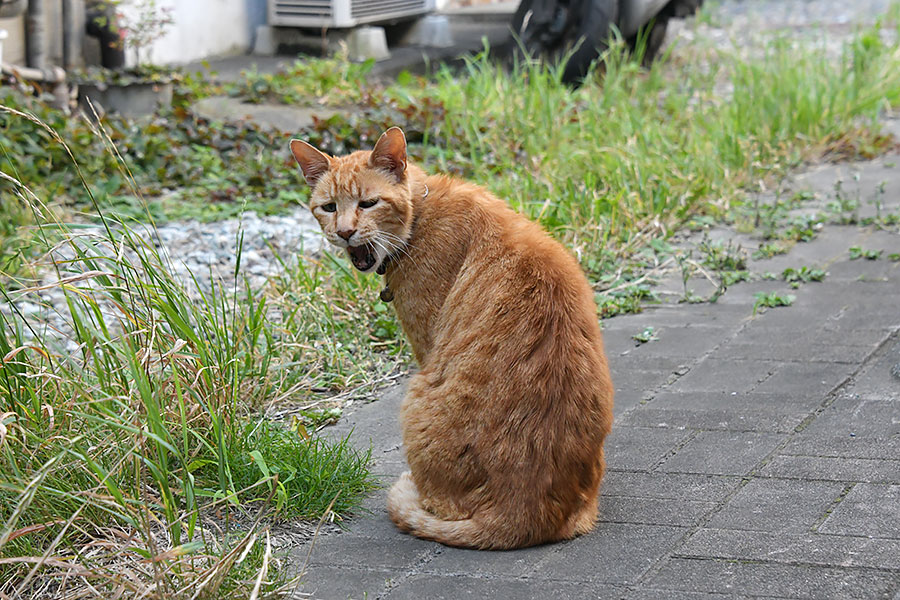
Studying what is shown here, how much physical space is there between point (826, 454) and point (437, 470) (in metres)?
1.15

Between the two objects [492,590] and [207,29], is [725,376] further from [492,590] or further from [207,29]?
[207,29]

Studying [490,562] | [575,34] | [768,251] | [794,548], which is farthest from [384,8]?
[794,548]

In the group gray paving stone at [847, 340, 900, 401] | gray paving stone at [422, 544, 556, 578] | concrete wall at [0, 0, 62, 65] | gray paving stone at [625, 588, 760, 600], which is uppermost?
concrete wall at [0, 0, 62, 65]

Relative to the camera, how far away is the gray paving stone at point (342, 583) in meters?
2.27

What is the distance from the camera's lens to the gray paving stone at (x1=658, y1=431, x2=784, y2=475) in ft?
9.27

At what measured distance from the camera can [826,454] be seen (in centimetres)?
284

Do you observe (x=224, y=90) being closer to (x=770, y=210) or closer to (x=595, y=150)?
(x=595, y=150)

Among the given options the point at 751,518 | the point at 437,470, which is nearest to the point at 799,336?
the point at 751,518

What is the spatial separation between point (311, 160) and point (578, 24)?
635cm

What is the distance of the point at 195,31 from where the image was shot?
898 cm

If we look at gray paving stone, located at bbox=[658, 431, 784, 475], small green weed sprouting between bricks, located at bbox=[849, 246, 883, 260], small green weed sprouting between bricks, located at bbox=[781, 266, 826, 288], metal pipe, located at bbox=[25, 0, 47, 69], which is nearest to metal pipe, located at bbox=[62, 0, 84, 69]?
metal pipe, located at bbox=[25, 0, 47, 69]

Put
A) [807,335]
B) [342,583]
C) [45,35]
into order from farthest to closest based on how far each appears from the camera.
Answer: [45,35] < [807,335] < [342,583]

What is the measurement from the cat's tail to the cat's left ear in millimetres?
843

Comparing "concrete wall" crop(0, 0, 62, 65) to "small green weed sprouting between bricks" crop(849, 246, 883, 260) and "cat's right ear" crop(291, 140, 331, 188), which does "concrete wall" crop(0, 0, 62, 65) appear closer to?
"cat's right ear" crop(291, 140, 331, 188)
